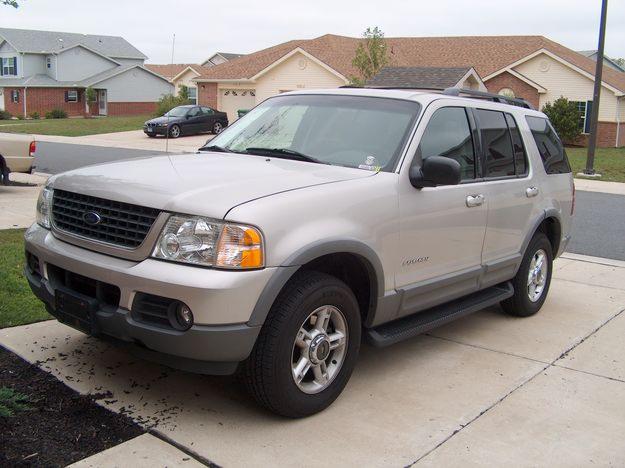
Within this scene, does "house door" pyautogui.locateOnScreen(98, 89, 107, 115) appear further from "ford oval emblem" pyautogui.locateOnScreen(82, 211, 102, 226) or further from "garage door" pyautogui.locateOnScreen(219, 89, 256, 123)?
"ford oval emblem" pyautogui.locateOnScreen(82, 211, 102, 226)

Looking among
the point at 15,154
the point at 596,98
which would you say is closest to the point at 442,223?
the point at 15,154

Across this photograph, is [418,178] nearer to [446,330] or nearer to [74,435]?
[446,330]

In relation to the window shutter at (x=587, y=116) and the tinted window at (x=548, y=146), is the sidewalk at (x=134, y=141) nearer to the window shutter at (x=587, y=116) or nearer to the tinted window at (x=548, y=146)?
the window shutter at (x=587, y=116)

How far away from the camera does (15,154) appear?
512 inches

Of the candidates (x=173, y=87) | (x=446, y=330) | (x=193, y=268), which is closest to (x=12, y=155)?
(x=446, y=330)

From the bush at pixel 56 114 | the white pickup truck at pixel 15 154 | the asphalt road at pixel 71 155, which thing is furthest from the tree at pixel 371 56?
the bush at pixel 56 114

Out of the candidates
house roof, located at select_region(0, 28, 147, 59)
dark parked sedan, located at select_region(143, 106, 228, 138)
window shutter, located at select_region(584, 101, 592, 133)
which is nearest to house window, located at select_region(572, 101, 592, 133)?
window shutter, located at select_region(584, 101, 592, 133)

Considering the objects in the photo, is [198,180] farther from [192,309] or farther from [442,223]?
[442,223]

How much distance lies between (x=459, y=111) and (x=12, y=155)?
10002 millimetres

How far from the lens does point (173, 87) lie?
6612 cm

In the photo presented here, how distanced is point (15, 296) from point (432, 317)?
345 centimetres

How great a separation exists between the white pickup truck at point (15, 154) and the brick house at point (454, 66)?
2572 cm

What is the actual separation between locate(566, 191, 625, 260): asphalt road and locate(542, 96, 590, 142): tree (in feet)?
54.3

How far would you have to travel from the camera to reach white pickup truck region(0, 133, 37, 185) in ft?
42.1
